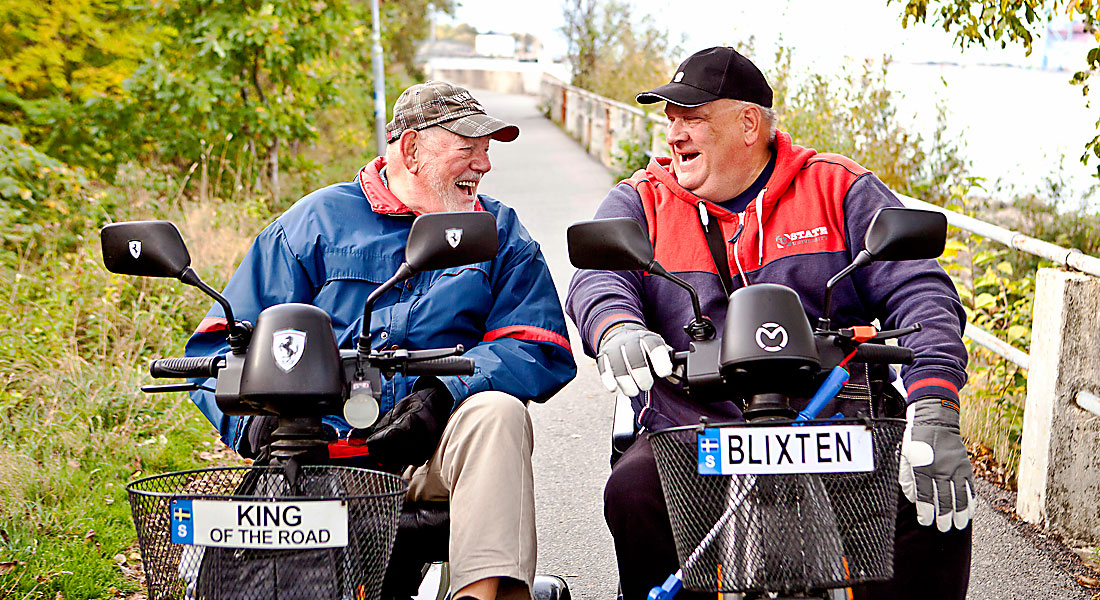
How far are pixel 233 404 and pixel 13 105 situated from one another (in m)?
8.35

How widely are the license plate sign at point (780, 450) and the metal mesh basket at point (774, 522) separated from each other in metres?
0.02

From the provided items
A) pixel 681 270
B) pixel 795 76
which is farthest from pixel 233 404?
pixel 795 76

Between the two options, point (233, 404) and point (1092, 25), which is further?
point (1092, 25)

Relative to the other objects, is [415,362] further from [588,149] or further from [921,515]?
[588,149]

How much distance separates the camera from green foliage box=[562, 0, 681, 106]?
822 inches

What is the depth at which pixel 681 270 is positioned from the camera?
10.7 feet

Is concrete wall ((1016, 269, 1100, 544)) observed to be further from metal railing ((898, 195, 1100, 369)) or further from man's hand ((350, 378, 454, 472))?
man's hand ((350, 378, 454, 472))

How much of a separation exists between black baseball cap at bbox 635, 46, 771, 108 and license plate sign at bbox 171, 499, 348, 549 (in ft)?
5.48

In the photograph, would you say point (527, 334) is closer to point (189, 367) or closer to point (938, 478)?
point (189, 367)

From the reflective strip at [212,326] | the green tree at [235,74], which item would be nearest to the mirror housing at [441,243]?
the reflective strip at [212,326]

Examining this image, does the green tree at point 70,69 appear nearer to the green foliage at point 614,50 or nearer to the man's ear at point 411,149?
the man's ear at point 411,149

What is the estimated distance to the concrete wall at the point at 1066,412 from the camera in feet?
14.5

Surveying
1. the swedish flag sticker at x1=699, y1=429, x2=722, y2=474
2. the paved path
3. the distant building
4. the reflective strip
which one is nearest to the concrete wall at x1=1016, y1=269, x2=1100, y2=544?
the paved path

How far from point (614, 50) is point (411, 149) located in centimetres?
2209
